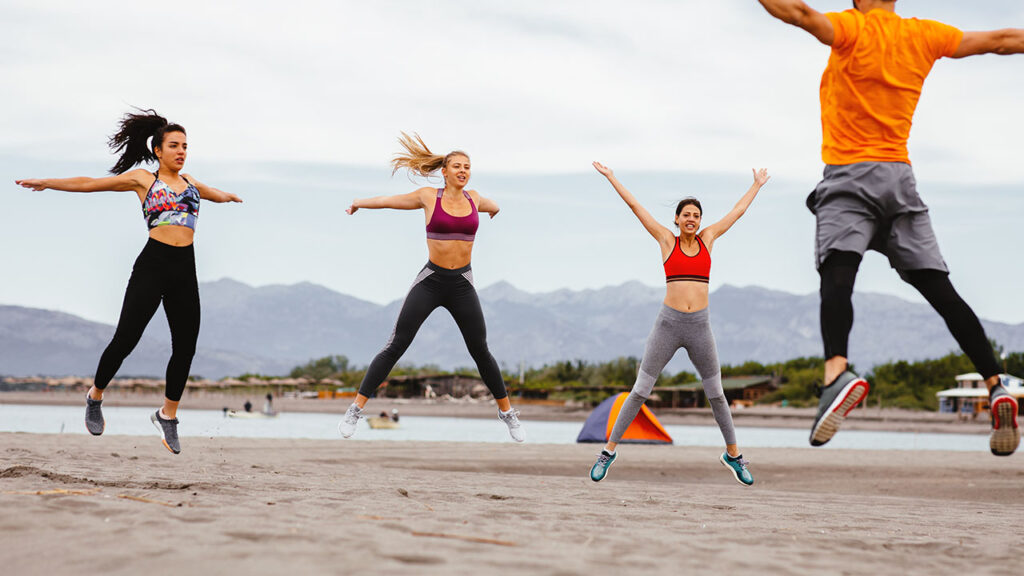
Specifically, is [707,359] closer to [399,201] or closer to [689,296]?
[689,296]

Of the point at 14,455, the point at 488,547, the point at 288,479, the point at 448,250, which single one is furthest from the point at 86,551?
the point at 14,455

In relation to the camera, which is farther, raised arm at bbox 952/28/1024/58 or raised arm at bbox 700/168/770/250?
raised arm at bbox 700/168/770/250

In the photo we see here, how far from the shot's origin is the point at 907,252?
4625mm

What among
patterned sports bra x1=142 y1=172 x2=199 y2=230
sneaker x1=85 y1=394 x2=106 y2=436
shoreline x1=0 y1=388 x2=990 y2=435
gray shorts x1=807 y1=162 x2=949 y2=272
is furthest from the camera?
shoreline x1=0 y1=388 x2=990 y2=435

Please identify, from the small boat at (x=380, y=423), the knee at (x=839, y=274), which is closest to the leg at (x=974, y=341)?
the knee at (x=839, y=274)

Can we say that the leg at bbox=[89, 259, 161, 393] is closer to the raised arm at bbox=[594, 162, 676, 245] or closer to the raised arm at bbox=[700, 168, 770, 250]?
the raised arm at bbox=[594, 162, 676, 245]

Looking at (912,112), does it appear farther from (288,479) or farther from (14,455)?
(14,455)

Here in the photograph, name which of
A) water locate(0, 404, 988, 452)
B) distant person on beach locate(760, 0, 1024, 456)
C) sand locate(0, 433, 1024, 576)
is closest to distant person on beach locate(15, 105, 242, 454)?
sand locate(0, 433, 1024, 576)

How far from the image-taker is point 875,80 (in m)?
4.68

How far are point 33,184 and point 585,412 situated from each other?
70305 millimetres

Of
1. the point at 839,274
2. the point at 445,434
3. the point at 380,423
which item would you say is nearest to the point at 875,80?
the point at 839,274

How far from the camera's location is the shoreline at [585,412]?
5859cm

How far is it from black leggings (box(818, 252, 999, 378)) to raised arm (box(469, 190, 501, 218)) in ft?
14.4

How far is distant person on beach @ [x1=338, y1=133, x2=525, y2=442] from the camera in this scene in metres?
8.19
